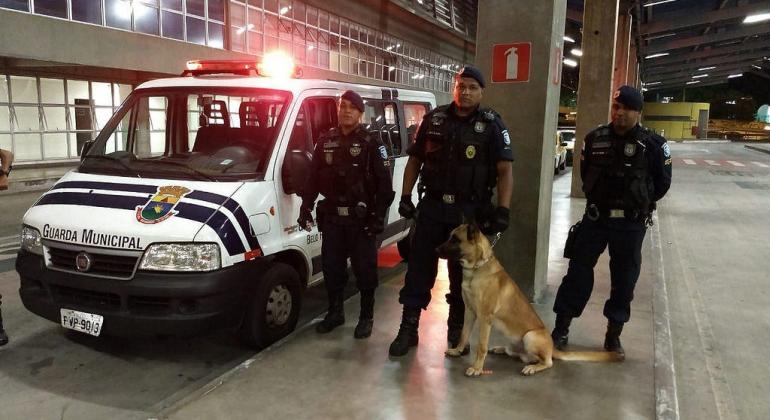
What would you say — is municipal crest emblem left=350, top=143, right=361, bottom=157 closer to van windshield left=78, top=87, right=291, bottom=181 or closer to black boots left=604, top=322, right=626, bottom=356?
van windshield left=78, top=87, right=291, bottom=181

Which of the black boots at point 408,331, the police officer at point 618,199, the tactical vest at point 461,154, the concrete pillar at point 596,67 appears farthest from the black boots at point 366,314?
the concrete pillar at point 596,67

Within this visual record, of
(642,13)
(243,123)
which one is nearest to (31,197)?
(243,123)

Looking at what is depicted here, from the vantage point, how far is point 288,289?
4.29 m

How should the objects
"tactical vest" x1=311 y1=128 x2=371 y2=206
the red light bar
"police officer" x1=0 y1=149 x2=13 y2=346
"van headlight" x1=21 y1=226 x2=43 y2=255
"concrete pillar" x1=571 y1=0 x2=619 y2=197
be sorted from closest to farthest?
"van headlight" x1=21 y1=226 x2=43 y2=255 < "tactical vest" x1=311 y1=128 x2=371 y2=206 < "police officer" x1=0 y1=149 x2=13 y2=346 < the red light bar < "concrete pillar" x1=571 y1=0 x2=619 y2=197

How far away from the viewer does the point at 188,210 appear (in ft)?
11.9

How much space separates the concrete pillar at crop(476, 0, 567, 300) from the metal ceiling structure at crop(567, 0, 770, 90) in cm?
1629

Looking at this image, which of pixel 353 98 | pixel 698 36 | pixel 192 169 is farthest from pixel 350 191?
pixel 698 36

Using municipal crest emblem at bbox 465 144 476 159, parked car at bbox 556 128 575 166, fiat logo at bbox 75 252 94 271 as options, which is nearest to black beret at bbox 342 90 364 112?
municipal crest emblem at bbox 465 144 476 159

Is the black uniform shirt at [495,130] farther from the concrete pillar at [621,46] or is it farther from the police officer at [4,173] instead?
the concrete pillar at [621,46]

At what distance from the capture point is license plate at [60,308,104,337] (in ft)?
11.8

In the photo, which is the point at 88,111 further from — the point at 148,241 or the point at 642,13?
the point at 642,13

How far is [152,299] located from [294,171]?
1294 mm

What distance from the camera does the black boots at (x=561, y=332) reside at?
411cm

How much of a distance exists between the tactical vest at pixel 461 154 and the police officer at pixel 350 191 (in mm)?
431
